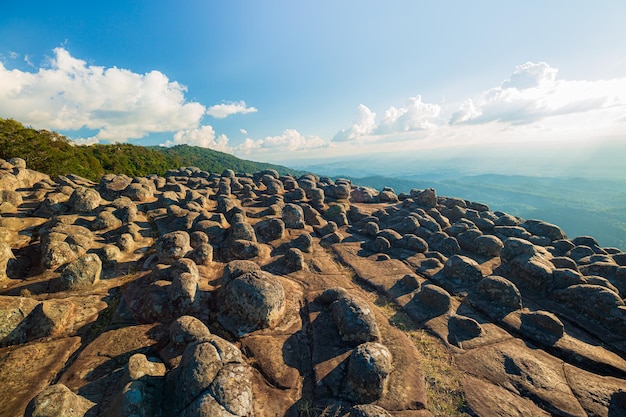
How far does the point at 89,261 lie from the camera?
39.3 ft

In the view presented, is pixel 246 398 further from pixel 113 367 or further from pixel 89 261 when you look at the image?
pixel 89 261

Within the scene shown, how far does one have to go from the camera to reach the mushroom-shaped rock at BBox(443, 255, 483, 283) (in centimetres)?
1475

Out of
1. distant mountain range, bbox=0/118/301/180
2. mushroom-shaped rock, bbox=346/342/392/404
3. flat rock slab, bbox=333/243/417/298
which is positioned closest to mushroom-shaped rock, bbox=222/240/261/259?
flat rock slab, bbox=333/243/417/298

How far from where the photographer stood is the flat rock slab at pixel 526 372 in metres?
8.23

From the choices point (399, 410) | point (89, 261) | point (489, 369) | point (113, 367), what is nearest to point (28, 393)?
point (113, 367)

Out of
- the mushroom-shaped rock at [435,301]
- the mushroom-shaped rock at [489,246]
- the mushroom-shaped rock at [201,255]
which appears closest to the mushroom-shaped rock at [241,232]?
the mushroom-shaped rock at [201,255]

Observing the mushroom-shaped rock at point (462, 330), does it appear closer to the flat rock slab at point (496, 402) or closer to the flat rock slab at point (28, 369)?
the flat rock slab at point (496, 402)

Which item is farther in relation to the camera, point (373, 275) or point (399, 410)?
point (373, 275)

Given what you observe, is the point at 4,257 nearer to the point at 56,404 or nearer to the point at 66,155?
the point at 56,404

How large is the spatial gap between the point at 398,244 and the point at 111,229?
1941 centimetres

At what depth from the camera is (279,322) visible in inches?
433

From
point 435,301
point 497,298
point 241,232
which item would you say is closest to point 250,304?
point 241,232

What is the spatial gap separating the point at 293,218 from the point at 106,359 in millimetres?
14762

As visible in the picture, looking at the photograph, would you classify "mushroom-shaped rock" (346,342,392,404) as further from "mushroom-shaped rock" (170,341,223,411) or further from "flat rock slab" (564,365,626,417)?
"flat rock slab" (564,365,626,417)
